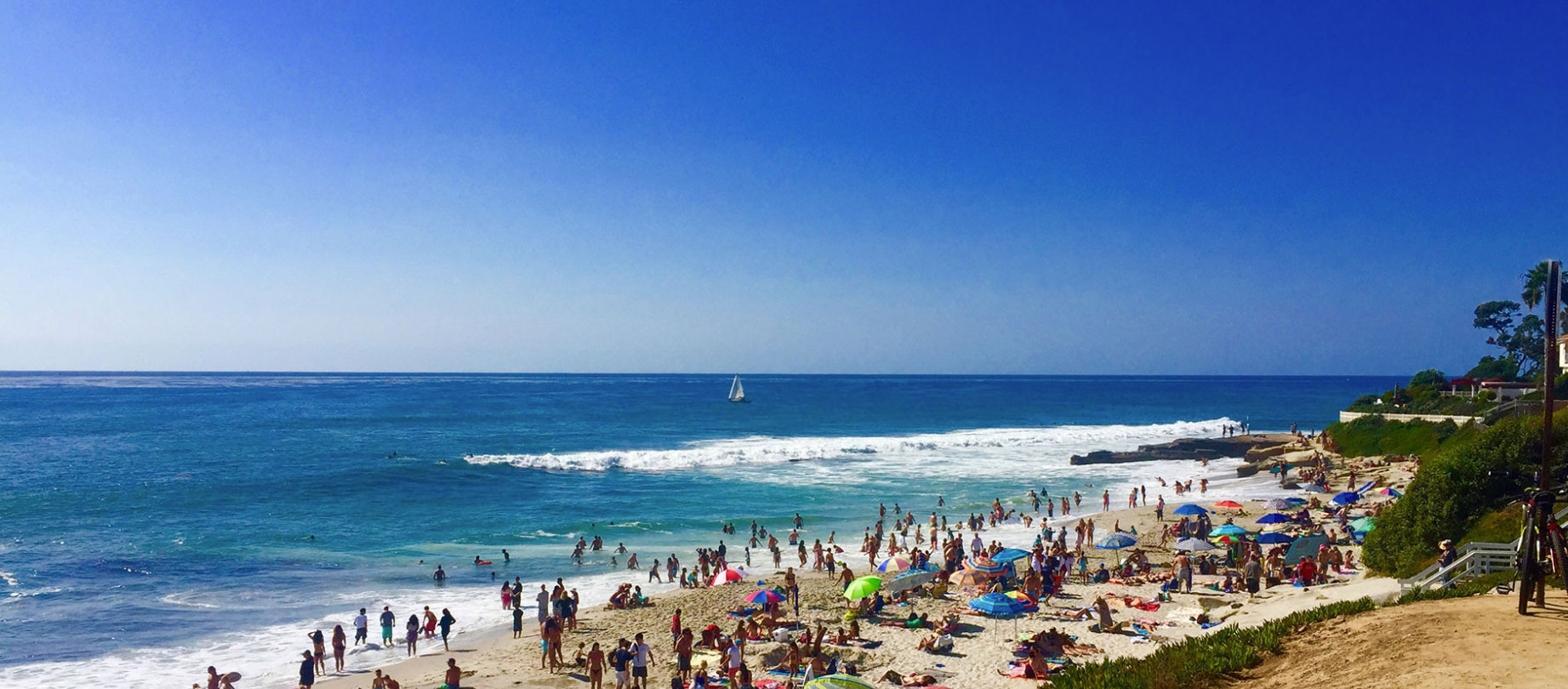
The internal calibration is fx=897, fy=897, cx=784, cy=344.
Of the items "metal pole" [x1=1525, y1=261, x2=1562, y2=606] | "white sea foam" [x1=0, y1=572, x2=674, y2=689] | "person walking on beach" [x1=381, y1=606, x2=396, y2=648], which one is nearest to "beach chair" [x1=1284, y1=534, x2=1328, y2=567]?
"metal pole" [x1=1525, y1=261, x2=1562, y2=606]

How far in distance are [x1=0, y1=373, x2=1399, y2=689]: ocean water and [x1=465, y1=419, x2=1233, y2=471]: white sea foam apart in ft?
1.11

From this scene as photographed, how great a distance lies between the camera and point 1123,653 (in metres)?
17.2

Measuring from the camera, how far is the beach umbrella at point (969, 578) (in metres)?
22.4

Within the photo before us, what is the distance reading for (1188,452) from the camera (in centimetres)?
5959

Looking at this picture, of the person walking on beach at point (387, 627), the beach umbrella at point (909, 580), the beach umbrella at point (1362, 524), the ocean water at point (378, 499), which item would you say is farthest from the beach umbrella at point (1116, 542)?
the person walking on beach at point (387, 627)

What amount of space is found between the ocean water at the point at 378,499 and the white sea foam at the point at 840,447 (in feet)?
1.11

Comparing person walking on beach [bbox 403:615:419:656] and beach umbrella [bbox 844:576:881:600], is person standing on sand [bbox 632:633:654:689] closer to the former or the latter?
beach umbrella [bbox 844:576:881:600]

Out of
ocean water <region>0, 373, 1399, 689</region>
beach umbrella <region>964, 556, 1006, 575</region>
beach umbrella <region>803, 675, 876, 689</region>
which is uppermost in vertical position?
beach umbrella <region>803, 675, 876, 689</region>

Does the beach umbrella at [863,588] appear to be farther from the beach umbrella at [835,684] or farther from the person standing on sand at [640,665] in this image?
the beach umbrella at [835,684]

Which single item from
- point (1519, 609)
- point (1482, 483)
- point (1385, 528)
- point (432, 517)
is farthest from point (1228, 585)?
point (432, 517)

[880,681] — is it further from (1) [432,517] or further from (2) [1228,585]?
(1) [432,517]

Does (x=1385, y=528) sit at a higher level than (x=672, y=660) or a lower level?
higher

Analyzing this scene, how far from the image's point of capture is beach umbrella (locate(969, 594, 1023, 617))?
733 inches

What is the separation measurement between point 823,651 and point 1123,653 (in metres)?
5.87
